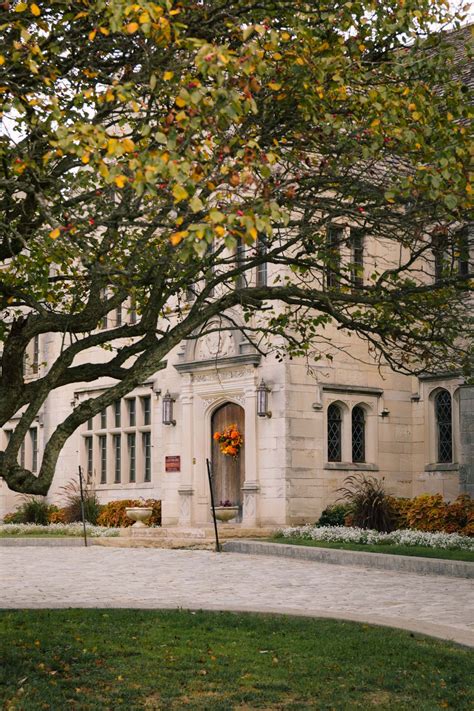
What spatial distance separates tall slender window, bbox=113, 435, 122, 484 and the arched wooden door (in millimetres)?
4530

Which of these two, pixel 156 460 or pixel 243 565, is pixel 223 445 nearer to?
pixel 156 460

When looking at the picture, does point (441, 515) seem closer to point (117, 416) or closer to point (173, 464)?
point (173, 464)

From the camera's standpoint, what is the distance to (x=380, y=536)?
23.1m

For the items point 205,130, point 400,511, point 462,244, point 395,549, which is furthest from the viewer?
point 400,511

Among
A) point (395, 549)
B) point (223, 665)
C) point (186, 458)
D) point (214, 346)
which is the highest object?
point (214, 346)

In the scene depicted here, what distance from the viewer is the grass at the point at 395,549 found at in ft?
66.5

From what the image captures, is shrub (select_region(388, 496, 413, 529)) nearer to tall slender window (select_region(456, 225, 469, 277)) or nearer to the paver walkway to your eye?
the paver walkway

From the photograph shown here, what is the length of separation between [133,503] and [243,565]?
1092 centimetres

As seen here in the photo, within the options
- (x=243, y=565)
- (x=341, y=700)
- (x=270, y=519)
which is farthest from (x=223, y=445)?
(x=341, y=700)

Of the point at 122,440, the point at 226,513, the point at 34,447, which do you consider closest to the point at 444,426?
the point at 226,513

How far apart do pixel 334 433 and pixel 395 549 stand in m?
6.94

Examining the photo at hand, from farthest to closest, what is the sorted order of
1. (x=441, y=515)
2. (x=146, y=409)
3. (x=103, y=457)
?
(x=103, y=457)
(x=146, y=409)
(x=441, y=515)

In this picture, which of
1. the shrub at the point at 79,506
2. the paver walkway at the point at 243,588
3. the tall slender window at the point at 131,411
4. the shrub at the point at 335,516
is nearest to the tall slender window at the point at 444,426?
the shrub at the point at 335,516

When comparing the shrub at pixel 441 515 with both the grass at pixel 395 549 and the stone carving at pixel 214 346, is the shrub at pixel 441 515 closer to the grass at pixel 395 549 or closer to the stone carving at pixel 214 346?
the grass at pixel 395 549
